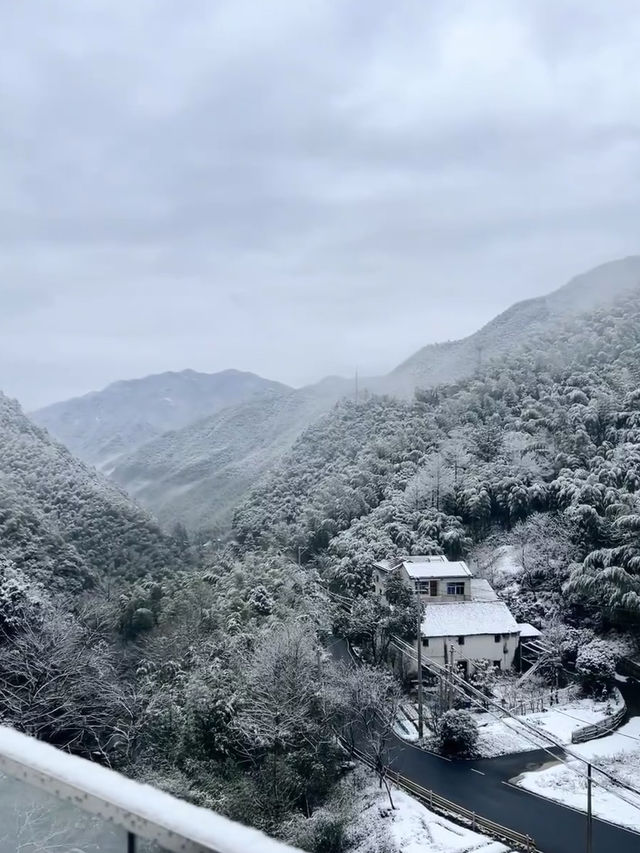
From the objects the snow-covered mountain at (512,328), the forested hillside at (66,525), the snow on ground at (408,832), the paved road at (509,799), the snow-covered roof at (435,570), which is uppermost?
the snow-covered mountain at (512,328)

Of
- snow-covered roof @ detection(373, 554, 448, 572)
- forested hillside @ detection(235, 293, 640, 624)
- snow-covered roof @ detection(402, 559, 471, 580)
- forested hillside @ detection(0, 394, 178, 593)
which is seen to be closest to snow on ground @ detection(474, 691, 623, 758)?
forested hillside @ detection(235, 293, 640, 624)

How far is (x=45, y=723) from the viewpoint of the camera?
848cm

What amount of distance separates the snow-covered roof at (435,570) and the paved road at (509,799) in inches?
175

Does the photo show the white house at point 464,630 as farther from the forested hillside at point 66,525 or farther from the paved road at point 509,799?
the forested hillside at point 66,525

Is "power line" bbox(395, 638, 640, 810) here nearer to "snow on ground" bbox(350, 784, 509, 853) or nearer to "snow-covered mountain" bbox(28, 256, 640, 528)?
"snow on ground" bbox(350, 784, 509, 853)

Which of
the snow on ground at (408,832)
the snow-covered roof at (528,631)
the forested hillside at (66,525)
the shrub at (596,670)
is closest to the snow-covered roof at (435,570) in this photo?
the snow-covered roof at (528,631)

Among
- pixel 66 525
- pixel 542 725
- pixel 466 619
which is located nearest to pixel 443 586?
pixel 466 619

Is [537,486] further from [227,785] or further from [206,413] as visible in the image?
[206,413]

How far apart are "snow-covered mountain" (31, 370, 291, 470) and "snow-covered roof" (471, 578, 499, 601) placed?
17.0m

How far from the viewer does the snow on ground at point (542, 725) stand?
9.56m

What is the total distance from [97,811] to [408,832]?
777 cm

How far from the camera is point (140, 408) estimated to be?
34188mm

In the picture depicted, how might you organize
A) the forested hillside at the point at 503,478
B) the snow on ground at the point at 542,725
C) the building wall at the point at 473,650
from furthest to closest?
1. the forested hillside at the point at 503,478
2. the building wall at the point at 473,650
3. the snow on ground at the point at 542,725

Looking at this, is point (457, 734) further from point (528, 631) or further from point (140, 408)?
point (140, 408)
